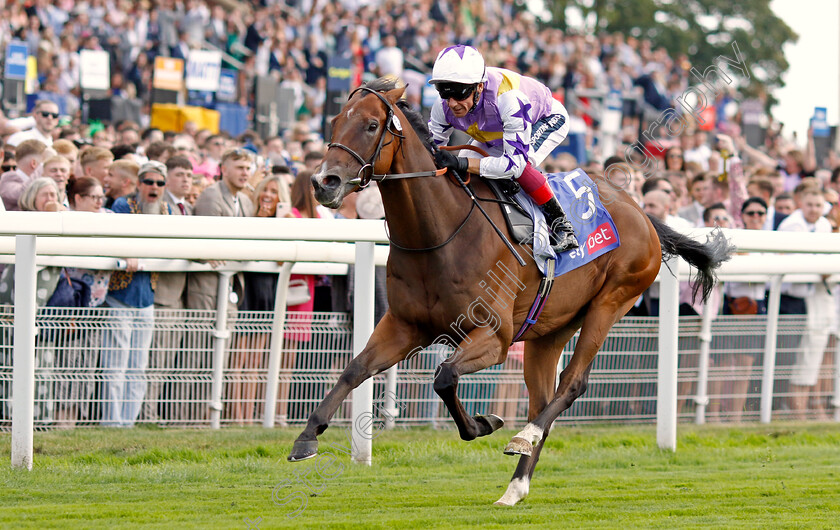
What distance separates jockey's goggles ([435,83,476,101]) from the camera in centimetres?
484

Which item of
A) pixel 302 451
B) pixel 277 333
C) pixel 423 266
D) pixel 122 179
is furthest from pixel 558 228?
pixel 122 179

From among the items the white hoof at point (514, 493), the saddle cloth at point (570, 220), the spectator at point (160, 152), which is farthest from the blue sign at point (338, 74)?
the white hoof at point (514, 493)

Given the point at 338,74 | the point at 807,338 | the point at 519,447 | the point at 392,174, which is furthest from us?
the point at 338,74

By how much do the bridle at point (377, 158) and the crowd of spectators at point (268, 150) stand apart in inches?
87.0

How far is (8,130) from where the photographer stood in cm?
970

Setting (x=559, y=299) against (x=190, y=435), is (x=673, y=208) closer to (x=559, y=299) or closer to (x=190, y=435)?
(x=559, y=299)

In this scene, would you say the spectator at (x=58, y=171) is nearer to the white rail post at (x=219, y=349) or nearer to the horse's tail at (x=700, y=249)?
the white rail post at (x=219, y=349)

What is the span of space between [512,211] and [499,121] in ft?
1.41

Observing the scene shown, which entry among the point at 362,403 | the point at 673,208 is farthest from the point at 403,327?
the point at 673,208

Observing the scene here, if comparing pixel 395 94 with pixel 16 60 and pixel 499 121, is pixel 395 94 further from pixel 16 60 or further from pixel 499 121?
pixel 16 60

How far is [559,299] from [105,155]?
3.73 m

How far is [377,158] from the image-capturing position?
4.43m

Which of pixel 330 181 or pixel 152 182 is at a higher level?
pixel 152 182

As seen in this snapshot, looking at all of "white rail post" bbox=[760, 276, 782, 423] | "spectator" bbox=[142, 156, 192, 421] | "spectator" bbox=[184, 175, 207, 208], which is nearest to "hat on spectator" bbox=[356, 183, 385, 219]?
"spectator" bbox=[184, 175, 207, 208]
